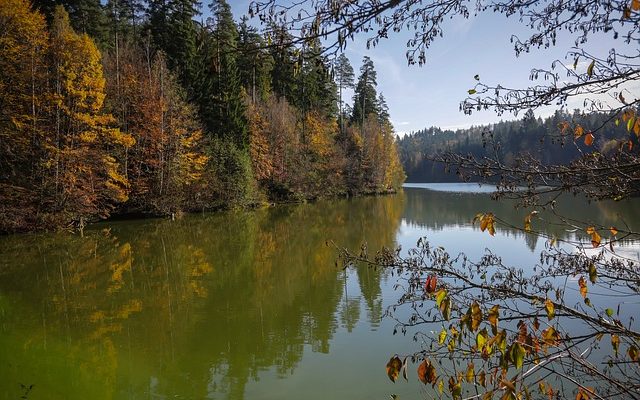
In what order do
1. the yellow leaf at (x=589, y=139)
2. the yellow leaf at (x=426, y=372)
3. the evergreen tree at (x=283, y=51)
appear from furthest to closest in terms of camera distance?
1. the yellow leaf at (x=589, y=139)
2. the evergreen tree at (x=283, y=51)
3. the yellow leaf at (x=426, y=372)

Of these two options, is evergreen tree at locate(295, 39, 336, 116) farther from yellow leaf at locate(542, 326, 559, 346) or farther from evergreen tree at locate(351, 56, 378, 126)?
yellow leaf at locate(542, 326, 559, 346)

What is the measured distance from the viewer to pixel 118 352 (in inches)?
248

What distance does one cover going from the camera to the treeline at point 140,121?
1706cm

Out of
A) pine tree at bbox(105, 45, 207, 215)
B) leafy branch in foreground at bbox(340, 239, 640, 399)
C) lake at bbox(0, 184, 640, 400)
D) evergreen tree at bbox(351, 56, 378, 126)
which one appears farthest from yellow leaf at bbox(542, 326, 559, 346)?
evergreen tree at bbox(351, 56, 378, 126)

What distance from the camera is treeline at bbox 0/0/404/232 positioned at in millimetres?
17062

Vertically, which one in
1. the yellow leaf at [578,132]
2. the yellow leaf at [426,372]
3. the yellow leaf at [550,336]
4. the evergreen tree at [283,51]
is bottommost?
the yellow leaf at [426,372]

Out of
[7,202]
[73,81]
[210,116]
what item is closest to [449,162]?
[7,202]

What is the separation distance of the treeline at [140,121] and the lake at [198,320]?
304 cm

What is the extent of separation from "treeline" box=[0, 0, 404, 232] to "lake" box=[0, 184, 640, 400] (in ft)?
9.98

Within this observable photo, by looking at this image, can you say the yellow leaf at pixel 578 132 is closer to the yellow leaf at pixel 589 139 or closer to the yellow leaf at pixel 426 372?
the yellow leaf at pixel 589 139

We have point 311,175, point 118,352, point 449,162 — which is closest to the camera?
point 449,162

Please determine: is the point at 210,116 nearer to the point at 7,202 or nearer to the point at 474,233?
the point at 7,202

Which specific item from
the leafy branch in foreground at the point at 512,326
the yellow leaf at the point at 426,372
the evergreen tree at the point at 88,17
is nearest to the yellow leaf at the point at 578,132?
the leafy branch in foreground at the point at 512,326

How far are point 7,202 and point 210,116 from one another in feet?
53.8
